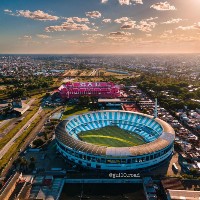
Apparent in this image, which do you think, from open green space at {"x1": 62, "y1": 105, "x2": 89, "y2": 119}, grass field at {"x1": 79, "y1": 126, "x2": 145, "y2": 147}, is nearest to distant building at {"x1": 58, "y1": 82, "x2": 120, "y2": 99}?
open green space at {"x1": 62, "y1": 105, "x2": 89, "y2": 119}

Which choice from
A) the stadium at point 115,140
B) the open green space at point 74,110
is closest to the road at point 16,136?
the open green space at point 74,110

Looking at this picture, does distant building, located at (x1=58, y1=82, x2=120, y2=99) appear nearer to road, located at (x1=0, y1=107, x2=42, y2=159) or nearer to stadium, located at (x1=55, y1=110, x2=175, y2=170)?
road, located at (x1=0, y1=107, x2=42, y2=159)

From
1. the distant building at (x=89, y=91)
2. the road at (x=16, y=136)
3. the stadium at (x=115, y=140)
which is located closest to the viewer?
the stadium at (x=115, y=140)

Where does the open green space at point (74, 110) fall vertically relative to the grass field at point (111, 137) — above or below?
below

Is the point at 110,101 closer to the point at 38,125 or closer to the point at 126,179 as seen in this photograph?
the point at 38,125

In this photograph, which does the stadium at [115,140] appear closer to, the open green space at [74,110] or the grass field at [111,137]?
the grass field at [111,137]

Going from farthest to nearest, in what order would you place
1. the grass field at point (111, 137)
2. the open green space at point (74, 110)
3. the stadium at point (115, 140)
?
1. the open green space at point (74, 110)
2. the grass field at point (111, 137)
3. the stadium at point (115, 140)

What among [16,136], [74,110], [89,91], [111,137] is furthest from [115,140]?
[89,91]

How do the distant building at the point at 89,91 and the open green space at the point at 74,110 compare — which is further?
the distant building at the point at 89,91
